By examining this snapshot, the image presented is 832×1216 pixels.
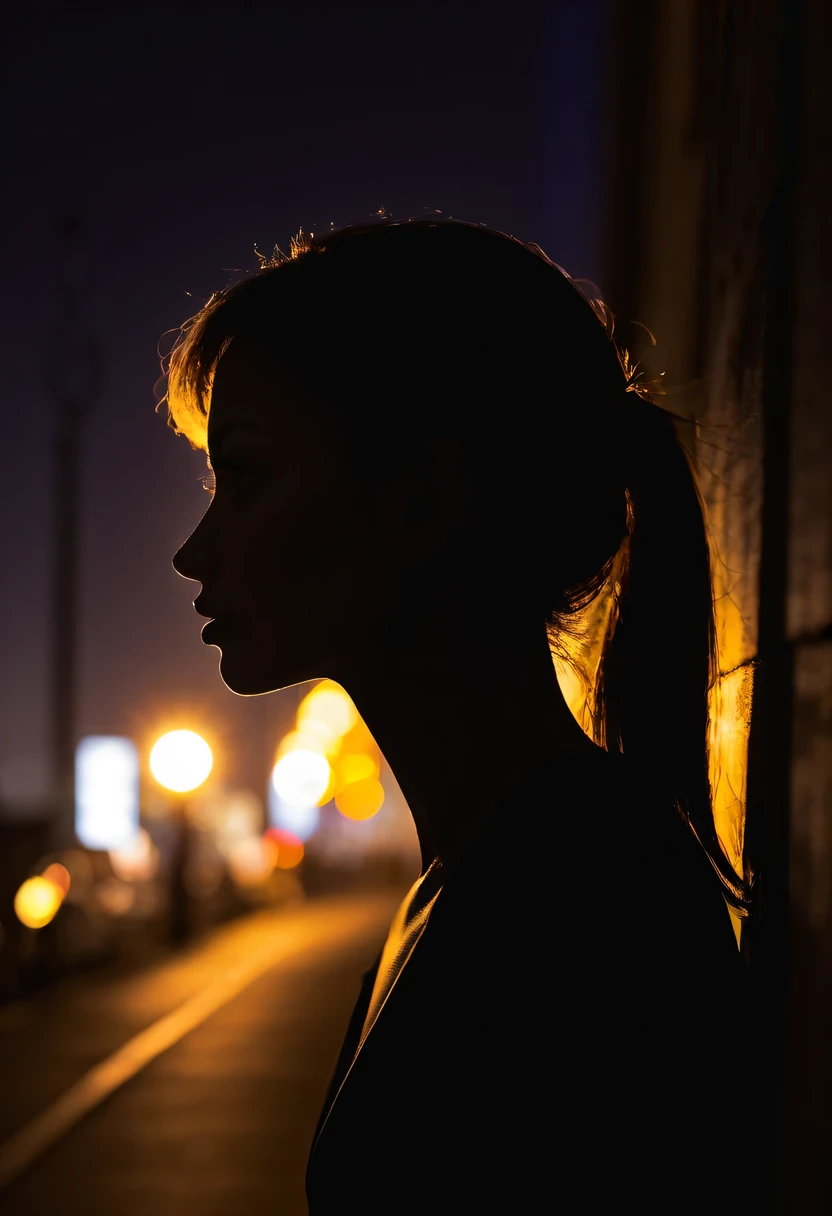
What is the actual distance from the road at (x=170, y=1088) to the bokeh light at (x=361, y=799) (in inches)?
1748

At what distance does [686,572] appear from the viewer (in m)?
1.64

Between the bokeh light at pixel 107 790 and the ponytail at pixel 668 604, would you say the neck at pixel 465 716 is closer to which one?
the ponytail at pixel 668 604

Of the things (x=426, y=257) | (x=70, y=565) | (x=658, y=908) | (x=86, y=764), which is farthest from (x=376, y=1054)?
(x=86, y=764)

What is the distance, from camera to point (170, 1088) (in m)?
10.1

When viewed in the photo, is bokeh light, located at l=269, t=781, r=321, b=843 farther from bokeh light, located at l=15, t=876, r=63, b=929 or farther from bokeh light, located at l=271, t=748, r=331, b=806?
bokeh light, located at l=15, t=876, r=63, b=929

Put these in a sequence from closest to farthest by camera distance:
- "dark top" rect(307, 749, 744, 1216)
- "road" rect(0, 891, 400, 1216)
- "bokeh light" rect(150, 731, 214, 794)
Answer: "dark top" rect(307, 749, 744, 1216) → "road" rect(0, 891, 400, 1216) → "bokeh light" rect(150, 731, 214, 794)

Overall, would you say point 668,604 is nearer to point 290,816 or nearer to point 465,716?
point 465,716

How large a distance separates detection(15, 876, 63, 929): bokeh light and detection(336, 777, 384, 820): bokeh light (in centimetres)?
4421

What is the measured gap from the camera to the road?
7566mm

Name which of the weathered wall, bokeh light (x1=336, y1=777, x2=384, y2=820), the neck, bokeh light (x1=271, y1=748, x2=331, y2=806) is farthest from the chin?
bokeh light (x1=336, y1=777, x2=384, y2=820)

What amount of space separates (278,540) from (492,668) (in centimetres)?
31

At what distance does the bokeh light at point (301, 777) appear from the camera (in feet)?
158

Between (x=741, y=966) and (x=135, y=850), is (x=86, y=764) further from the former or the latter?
(x=741, y=966)

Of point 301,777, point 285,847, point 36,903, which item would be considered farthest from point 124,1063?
point 301,777
